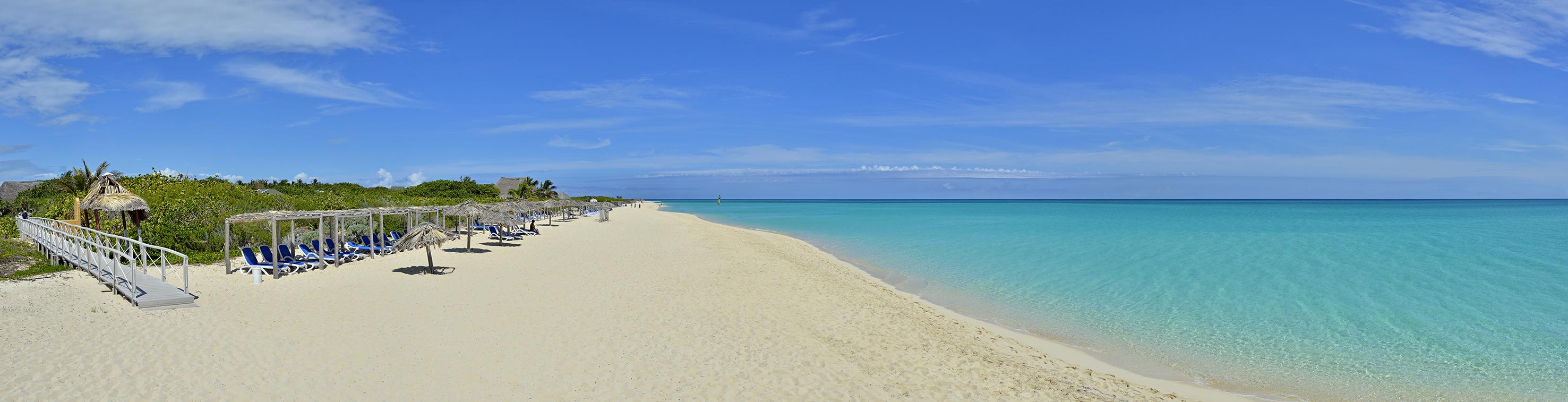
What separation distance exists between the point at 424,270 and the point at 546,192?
43.6 meters

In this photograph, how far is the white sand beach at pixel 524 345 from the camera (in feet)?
19.7

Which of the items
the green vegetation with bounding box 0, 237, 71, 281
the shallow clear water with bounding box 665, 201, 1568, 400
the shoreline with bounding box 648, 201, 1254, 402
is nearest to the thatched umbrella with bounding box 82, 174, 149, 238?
the green vegetation with bounding box 0, 237, 71, 281

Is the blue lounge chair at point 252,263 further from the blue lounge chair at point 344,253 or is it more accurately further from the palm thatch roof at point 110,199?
the palm thatch roof at point 110,199

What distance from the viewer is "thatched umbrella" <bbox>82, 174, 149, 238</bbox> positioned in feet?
46.4

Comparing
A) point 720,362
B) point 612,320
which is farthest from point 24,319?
point 720,362

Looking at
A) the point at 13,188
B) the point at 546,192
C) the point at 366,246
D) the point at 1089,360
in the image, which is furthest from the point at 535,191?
the point at 1089,360

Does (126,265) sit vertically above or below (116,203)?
below

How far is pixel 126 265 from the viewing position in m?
11.7

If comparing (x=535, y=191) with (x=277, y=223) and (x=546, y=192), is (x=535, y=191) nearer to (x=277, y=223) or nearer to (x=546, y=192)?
(x=546, y=192)

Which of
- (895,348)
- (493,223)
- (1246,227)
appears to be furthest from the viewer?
(1246,227)

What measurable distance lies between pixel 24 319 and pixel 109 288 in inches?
99.7

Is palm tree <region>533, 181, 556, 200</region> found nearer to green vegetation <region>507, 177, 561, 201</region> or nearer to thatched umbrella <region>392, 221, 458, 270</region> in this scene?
green vegetation <region>507, 177, 561, 201</region>

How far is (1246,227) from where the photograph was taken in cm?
4219

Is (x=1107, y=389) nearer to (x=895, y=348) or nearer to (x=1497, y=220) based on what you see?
(x=895, y=348)
